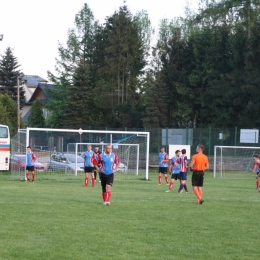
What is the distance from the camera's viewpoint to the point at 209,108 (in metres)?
62.8

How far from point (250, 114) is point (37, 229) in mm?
45494

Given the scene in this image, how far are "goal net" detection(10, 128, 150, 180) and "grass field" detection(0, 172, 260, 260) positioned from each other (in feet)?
46.8

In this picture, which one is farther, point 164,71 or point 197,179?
point 164,71

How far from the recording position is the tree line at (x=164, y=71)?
5872 centimetres

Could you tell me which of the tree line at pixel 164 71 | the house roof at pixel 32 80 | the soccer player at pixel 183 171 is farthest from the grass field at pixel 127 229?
the house roof at pixel 32 80

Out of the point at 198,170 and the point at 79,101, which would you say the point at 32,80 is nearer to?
the point at 79,101

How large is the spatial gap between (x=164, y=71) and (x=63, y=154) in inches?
1296

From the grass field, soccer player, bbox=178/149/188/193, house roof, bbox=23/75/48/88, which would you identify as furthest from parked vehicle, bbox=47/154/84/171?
house roof, bbox=23/75/48/88

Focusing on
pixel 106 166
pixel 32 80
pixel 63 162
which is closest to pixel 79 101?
pixel 63 162

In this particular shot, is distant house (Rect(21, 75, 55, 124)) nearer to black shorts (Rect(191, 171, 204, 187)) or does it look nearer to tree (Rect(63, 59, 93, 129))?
tree (Rect(63, 59, 93, 129))

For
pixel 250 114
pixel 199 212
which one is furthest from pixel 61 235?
pixel 250 114

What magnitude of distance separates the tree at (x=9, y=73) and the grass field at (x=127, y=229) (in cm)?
7684

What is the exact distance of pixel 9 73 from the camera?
309ft

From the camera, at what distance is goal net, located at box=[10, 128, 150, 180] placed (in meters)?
33.1
